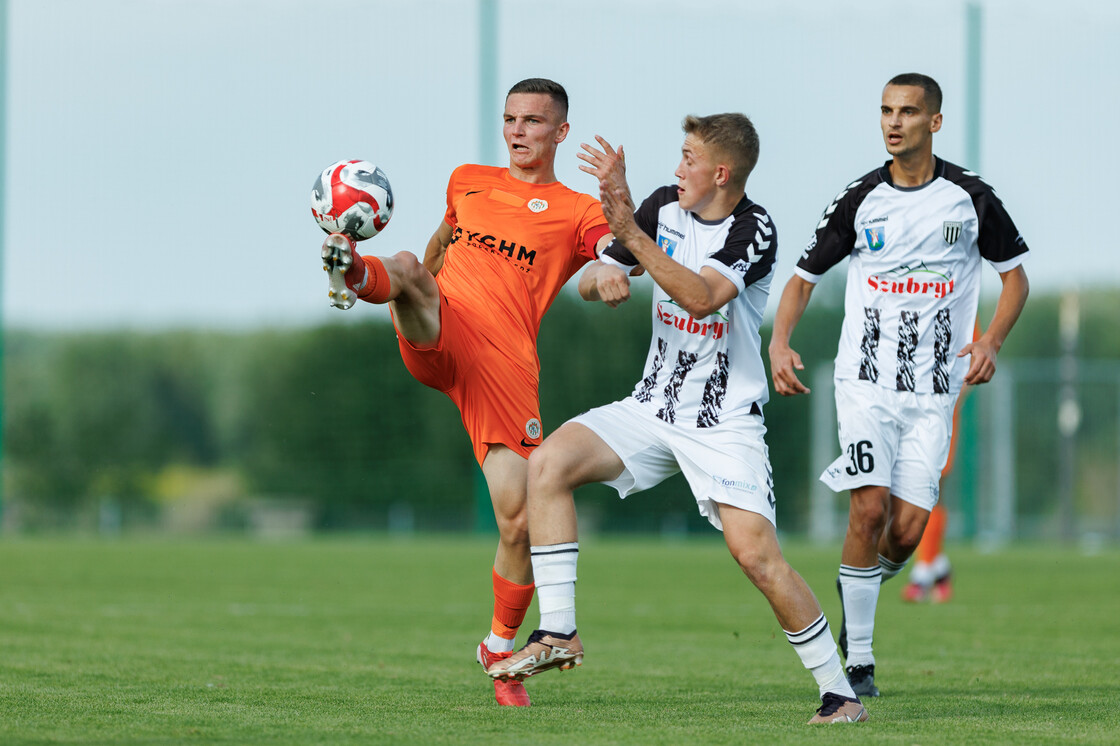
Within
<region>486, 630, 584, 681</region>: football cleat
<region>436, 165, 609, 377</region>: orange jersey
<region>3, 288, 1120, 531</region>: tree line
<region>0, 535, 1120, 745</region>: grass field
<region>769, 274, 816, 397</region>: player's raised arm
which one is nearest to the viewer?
<region>0, 535, 1120, 745</region>: grass field

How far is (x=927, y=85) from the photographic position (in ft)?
19.5

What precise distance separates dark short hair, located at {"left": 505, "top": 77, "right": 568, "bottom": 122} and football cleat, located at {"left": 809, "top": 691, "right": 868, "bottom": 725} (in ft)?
8.73

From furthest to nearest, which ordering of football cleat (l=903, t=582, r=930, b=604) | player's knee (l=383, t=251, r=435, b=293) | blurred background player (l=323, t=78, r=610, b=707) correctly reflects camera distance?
football cleat (l=903, t=582, r=930, b=604) < blurred background player (l=323, t=78, r=610, b=707) < player's knee (l=383, t=251, r=435, b=293)

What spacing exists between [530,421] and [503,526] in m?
0.43

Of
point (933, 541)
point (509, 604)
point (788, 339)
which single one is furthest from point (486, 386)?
point (933, 541)

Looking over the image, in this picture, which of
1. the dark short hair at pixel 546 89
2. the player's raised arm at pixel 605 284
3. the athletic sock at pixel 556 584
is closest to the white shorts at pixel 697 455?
the athletic sock at pixel 556 584

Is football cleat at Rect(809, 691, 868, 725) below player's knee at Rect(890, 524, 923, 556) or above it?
below

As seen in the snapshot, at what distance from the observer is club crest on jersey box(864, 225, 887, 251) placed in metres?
5.99

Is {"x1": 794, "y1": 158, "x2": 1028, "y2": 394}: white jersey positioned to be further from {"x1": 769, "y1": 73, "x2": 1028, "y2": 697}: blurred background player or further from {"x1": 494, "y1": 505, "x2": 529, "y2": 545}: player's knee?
{"x1": 494, "y1": 505, "x2": 529, "y2": 545}: player's knee

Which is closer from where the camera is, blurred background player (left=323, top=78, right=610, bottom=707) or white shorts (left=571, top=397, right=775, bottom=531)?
white shorts (left=571, top=397, right=775, bottom=531)

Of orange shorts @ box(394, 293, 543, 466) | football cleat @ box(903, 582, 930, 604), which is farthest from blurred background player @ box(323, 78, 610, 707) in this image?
football cleat @ box(903, 582, 930, 604)

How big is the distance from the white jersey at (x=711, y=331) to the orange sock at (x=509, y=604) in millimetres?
979

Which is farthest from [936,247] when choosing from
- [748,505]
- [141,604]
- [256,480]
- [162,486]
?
[162,486]

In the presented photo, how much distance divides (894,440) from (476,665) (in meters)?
2.23
